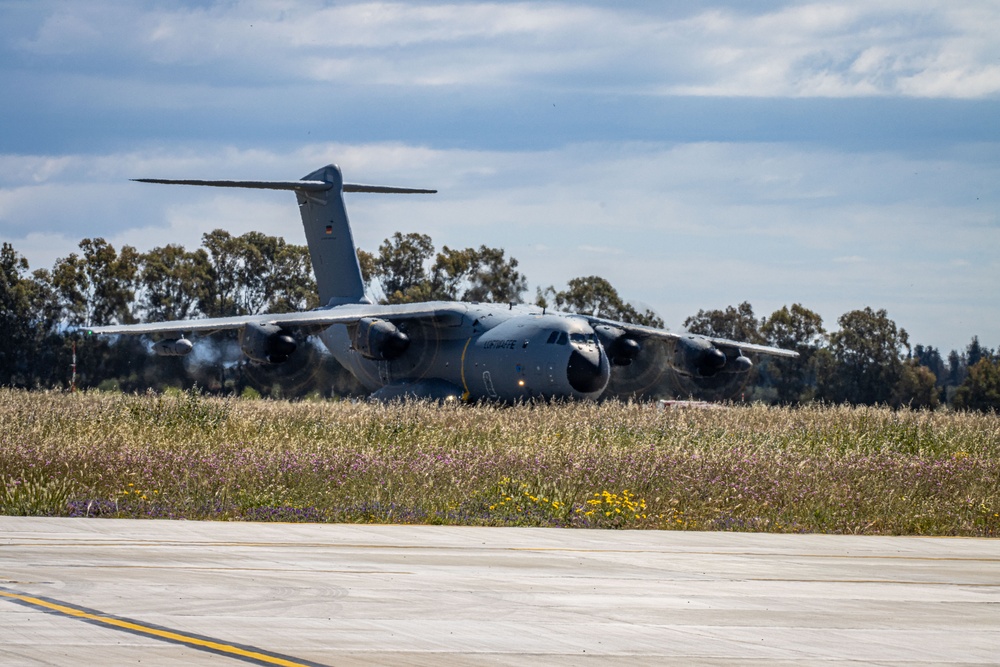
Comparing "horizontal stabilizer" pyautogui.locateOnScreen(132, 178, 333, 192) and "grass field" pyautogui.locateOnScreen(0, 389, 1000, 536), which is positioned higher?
"horizontal stabilizer" pyautogui.locateOnScreen(132, 178, 333, 192)

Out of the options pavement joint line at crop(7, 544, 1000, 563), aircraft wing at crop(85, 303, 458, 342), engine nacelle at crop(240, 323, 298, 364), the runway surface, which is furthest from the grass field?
aircraft wing at crop(85, 303, 458, 342)

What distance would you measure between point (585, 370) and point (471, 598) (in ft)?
77.7

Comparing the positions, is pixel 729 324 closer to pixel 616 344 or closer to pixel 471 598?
pixel 616 344

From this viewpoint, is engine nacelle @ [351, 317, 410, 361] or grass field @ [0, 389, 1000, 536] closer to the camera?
grass field @ [0, 389, 1000, 536]

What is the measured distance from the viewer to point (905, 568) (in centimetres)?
1216

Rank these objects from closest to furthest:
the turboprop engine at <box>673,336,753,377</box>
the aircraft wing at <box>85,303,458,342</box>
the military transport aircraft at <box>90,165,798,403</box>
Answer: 1. the military transport aircraft at <box>90,165,798,403</box>
2. the aircraft wing at <box>85,303,458,342</box>
3. the turboprop engine at <box>673,336,753,377</box>

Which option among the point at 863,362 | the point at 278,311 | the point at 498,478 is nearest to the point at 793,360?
the point at 863,362

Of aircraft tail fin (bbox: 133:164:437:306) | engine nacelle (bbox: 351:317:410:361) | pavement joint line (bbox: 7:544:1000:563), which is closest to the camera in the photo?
pavement joint line (bbox: 7:544:1000:563)

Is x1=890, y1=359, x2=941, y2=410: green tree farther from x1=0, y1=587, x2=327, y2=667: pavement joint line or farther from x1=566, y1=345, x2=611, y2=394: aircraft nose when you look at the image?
x1=0, y1=587, x2=327, y2=667: pavement joint line

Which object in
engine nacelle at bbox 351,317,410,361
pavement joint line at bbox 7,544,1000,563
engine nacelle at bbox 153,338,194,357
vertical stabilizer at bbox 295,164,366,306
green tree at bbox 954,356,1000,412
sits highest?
vertical stabilizer at bbox 295,164,366,306

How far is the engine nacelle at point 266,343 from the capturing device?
34750mm

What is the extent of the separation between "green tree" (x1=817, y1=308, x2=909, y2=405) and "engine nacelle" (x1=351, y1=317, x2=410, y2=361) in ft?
106

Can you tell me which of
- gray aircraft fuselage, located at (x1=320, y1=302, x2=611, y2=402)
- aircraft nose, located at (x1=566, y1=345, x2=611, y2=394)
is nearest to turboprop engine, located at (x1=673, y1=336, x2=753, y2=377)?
gray aircraft fuselage, located at (x1=320, y1=302, x2=611, y2=402)

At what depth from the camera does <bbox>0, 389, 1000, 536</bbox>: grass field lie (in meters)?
16.0
